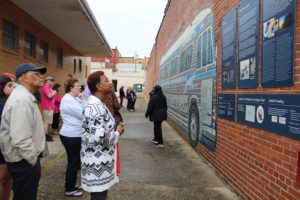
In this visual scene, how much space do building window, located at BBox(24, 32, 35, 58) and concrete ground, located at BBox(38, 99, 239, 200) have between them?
385 cm

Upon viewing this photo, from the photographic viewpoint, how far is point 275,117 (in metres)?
2.76

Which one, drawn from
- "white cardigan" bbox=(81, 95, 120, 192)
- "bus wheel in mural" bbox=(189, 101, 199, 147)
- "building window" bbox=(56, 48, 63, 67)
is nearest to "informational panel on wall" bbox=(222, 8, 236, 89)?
"bus wheel in mural" bbox=(189, 101, 199, 147)

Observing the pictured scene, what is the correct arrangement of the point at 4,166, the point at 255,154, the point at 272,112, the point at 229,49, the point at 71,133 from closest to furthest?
1. the point at 4,166
2. the point at 272,112
3. the point at 255,154
4. the point at 71,133
5. the point at 229,49

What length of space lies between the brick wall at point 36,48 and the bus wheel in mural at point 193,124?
207 inches

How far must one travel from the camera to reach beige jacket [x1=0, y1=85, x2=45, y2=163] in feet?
7.11

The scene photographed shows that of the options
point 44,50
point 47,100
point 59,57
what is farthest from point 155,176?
point 59,57

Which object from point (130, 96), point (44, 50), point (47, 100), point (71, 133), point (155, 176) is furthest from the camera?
point (130, 96)

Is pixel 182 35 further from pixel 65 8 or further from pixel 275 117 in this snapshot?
pixel 275 117

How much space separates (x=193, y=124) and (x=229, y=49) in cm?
272

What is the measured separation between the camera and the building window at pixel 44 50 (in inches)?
400

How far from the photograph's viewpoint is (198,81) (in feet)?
19.9

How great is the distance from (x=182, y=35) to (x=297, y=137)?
667cm

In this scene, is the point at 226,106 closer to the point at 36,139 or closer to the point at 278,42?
the point at 278,42

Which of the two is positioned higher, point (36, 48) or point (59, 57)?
point (59, 57)
